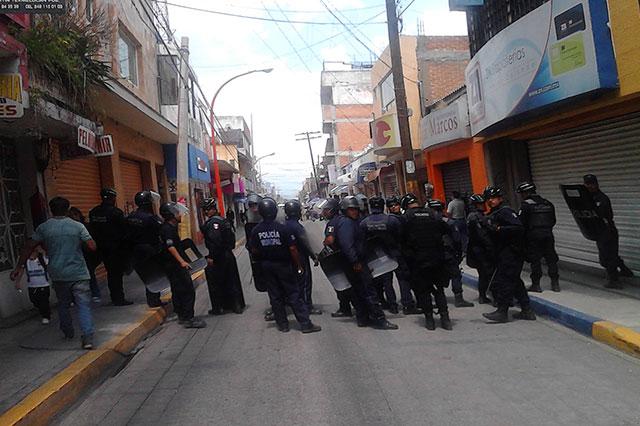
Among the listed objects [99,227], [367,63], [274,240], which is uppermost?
[367,63]

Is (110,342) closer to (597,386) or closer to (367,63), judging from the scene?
(597,386)

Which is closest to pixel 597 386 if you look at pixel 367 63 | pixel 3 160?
pixel 3 160

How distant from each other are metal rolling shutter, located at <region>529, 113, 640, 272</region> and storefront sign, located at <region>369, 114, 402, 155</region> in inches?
343

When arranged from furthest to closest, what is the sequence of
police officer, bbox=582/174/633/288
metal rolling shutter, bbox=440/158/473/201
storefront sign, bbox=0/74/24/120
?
1. metal rolling shutter, bbox=440/158/473/201
2. police officer, bbox=582/174/633/288
3. storefront sign, bbox=0/74/24/120

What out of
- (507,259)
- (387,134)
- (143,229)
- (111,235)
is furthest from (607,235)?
(387,134)

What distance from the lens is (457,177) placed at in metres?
15.4

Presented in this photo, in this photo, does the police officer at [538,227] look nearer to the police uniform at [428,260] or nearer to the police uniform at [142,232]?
the police uniform at [428,260]

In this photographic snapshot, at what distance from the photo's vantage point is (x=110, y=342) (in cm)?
566

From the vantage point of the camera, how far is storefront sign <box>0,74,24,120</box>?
534 cm

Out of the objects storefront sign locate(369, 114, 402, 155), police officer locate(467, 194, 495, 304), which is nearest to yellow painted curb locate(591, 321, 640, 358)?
police officer locate(467, 194, 495, 304)

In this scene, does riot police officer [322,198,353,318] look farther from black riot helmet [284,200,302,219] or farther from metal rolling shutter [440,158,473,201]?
metal rolling shutter [440,158,473,201]

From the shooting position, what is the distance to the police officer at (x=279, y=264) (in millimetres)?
6168

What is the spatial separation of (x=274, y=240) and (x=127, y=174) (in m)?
9.13

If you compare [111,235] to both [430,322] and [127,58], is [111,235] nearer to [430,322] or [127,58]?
[430,322]
